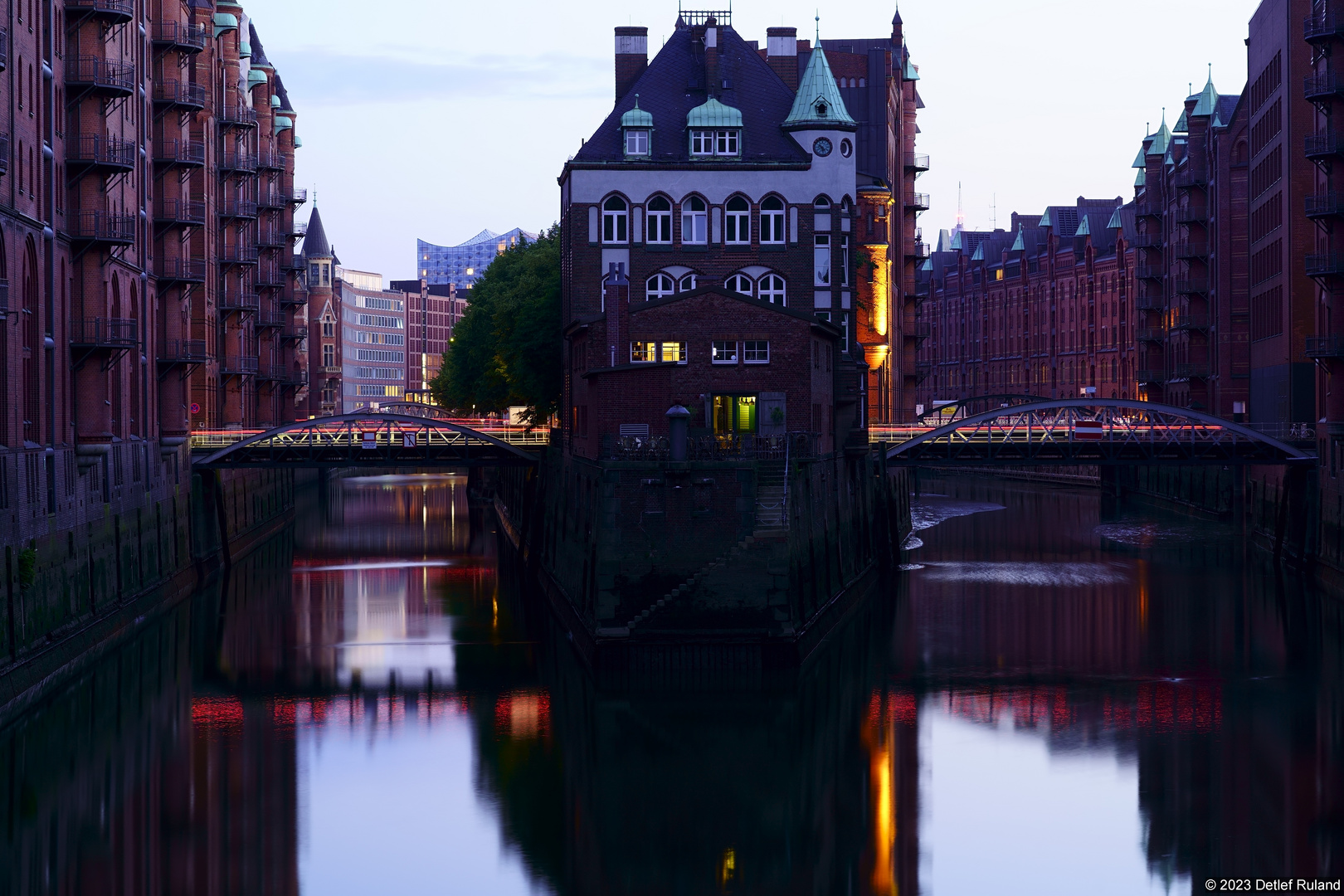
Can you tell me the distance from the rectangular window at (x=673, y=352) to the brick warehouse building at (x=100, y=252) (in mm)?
17510

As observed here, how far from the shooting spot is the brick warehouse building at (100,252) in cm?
4806

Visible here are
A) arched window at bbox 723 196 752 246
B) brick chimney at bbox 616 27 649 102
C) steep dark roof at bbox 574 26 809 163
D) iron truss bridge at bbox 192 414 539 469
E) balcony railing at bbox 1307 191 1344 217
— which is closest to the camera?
balcony railing at bbox 1307 191 1344 217

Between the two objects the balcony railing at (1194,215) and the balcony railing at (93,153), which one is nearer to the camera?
the balcony railing at (93,153)

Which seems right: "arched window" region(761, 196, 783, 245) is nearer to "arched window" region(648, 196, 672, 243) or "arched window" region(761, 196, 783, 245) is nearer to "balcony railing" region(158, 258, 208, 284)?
"arched window" region(648, 196, 672, 243)

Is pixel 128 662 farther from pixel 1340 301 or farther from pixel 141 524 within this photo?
pixel 1340 301

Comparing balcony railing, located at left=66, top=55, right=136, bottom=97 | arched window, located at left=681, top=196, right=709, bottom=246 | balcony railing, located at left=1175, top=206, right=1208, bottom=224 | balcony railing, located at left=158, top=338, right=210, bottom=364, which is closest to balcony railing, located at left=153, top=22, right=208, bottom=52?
balcony railing, located at left=66, top=55, right=136, bottom=97

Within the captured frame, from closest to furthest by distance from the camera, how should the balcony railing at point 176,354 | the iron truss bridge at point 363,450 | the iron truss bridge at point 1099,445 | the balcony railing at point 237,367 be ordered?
the balcony railing at point 176,354 → the iron truss bridge at point 363,450 → the iron truss bridge at point 1099,445 → the balcony railing at point 237,367

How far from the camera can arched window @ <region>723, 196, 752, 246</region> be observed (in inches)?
2785

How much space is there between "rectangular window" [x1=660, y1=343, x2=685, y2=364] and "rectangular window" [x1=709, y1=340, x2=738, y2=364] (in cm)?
110

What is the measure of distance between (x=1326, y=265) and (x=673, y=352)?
29922 millimetres

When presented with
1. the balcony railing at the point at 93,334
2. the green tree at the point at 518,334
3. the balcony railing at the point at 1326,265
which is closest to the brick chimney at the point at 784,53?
the green tree at the point at 518,334

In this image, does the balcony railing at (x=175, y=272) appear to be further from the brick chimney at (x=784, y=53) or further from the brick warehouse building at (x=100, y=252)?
the brick chimney at (x=784, y=53)

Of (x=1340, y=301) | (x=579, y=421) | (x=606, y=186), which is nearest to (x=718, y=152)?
(x=606, y=186)

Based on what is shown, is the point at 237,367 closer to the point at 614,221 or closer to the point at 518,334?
the point at 518,334
